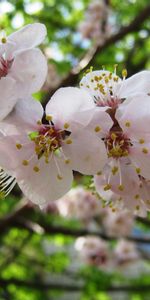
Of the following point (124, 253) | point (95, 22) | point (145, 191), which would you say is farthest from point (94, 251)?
point (145, 191)

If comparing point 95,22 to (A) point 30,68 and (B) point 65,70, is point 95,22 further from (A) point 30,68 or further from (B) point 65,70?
(A) point 30,68

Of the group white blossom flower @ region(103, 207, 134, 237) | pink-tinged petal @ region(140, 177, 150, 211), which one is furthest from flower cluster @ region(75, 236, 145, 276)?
pink-tinged petal @ region(140, 177, 150, 211)

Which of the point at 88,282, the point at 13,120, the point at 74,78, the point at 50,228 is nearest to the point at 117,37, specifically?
the point at 74,78

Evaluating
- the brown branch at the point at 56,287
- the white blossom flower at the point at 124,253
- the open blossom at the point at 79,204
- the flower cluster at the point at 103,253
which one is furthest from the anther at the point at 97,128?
the white blossom flower at the point at 124,253

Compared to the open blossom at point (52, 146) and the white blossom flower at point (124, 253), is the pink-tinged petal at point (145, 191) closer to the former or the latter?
the open blossom at point (52, 146)

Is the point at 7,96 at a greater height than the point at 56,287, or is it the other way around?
the point at 7,96
